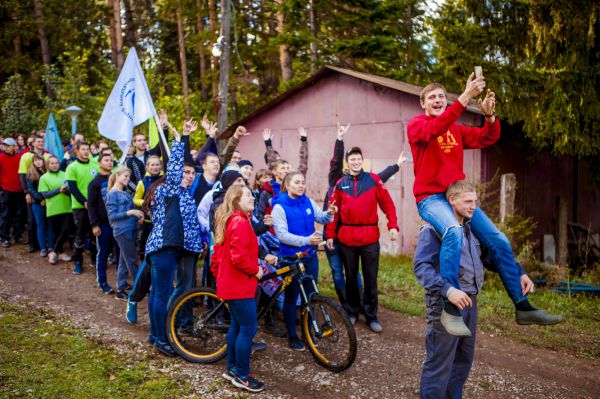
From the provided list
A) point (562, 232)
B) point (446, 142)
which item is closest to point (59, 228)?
point (446, 142)

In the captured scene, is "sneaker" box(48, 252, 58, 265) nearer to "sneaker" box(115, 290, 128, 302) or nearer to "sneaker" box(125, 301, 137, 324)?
"sneaker" box(115, 290, 128, 302)

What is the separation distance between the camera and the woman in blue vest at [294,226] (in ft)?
18.2

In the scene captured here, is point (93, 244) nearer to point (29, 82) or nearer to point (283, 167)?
point (283, 167)

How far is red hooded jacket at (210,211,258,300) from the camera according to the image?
178 inches

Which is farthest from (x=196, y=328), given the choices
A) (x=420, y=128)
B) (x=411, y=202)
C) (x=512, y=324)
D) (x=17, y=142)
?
(x=17, y=142)

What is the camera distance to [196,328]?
5336 mm

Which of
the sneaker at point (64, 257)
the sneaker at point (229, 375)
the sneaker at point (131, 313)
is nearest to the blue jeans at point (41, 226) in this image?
the sneaker at point (64, 257)

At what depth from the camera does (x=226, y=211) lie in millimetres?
4664

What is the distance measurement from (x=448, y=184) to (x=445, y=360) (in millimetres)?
1306

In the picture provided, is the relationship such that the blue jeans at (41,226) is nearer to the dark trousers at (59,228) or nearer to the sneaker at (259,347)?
the dark trousers at (59,228)

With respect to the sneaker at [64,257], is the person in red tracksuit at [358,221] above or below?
above

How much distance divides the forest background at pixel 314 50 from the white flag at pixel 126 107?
5625 millimetres

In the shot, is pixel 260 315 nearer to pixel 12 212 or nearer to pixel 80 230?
pixel 80 230

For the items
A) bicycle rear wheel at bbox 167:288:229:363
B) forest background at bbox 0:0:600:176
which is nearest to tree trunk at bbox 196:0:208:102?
forest background at bbox 0:0:600:176
